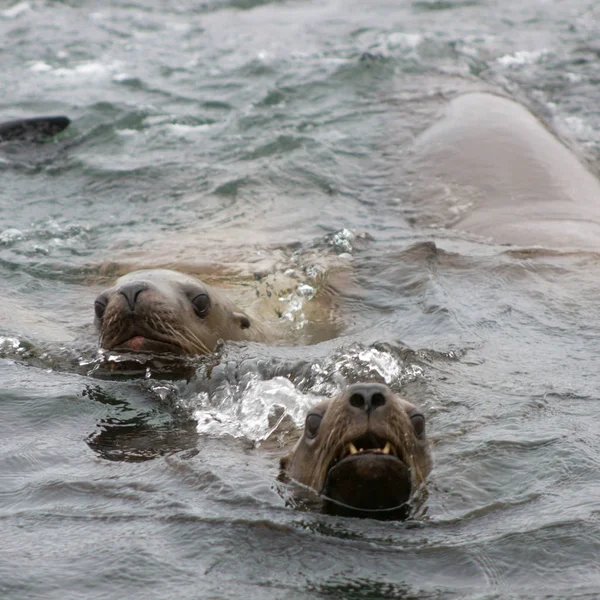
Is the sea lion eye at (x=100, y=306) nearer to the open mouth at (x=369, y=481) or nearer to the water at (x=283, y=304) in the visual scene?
the water at (x=283, y=304)

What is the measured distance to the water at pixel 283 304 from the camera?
394cm

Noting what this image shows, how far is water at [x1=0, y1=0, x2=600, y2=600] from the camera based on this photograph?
3936mm

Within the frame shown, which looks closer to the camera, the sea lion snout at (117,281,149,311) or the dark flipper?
the sea lion snout at (117,281,149,311)

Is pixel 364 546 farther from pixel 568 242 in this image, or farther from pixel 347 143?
pixel 347 143

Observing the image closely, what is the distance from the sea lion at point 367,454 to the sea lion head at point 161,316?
1.72 m

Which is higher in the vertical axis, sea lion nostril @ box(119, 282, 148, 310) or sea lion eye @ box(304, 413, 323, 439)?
sea lion eye @ box(304, 413, 323, 439)

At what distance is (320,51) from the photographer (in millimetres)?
13039

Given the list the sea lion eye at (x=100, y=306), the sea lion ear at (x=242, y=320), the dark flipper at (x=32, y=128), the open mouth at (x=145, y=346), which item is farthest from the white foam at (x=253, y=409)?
the dark flipper at (x=32, y=128)

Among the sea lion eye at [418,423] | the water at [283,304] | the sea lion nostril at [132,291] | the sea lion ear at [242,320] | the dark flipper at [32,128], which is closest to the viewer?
the water at [283,304]

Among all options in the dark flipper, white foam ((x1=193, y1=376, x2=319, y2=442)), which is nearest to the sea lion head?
white foam ((x1=193, y1=376, x2=319, y2=442))

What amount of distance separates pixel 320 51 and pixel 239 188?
14.0ft

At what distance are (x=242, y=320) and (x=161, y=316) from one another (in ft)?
2.52

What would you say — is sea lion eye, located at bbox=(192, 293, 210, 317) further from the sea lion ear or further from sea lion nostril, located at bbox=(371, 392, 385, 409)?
sea lion nostril, located at bbox=(371, 392, 385, 409)

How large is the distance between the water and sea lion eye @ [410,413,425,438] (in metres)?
0.27
